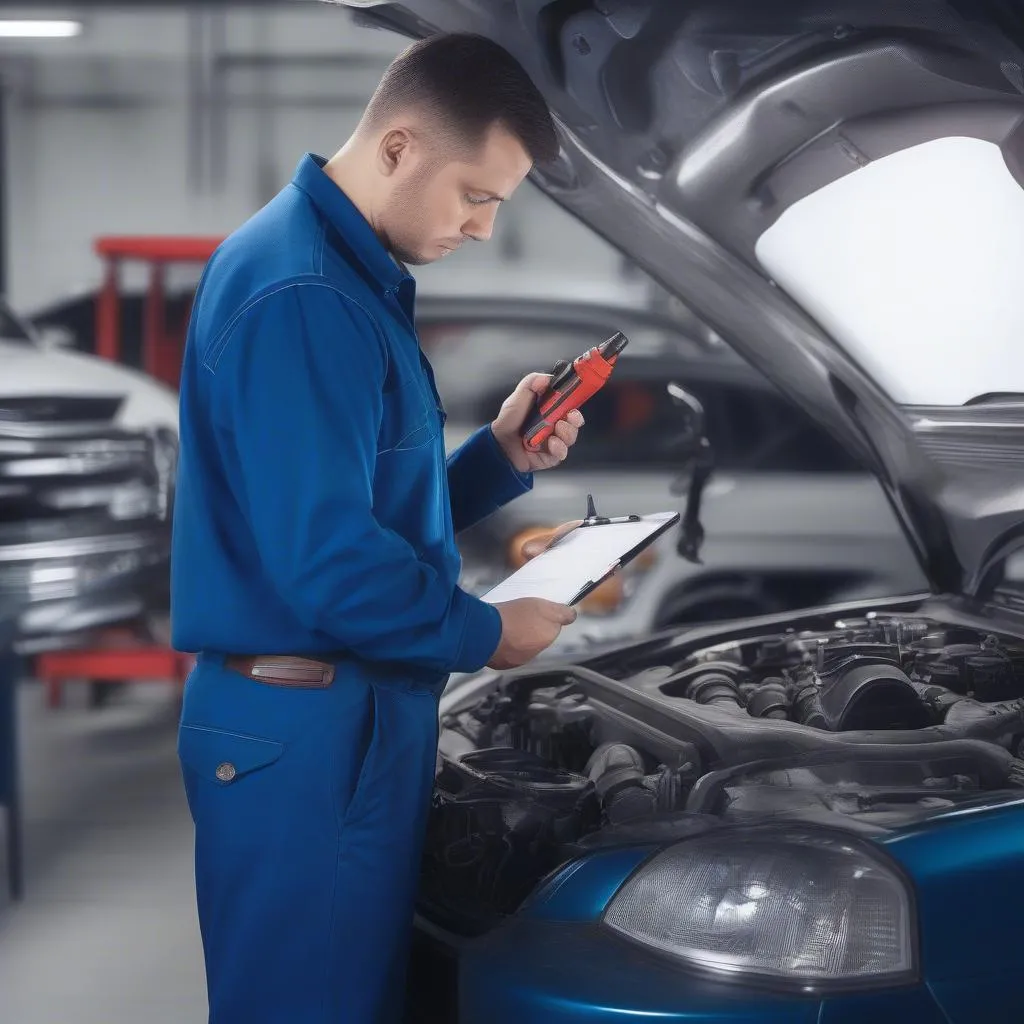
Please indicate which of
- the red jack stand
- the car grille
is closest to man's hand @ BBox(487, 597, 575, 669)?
the car grille

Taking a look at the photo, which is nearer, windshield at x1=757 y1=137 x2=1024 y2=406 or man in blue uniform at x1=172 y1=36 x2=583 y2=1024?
man in blue uniform at x1=172 y1=36 x2=583 y2=1024

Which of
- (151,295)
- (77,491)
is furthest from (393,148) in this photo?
(151,295)

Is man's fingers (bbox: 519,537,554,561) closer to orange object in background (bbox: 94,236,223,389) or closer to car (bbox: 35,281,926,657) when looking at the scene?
car (bbox: 35,281,926,657)

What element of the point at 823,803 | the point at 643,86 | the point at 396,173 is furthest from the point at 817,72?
the point at 823,803

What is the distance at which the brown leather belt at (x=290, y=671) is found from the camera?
104 cm

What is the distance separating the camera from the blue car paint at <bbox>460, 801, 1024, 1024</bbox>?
935 mm

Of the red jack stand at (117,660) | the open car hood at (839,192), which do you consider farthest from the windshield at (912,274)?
the red jack stand at (117,660)

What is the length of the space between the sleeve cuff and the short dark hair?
42 centimetres

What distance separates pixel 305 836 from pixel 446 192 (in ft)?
1.95

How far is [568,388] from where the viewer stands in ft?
4.30

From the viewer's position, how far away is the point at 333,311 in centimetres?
A: 98

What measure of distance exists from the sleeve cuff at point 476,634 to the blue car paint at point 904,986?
26cm

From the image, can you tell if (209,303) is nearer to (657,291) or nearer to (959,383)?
(959,383)

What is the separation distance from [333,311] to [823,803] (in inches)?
26.0
